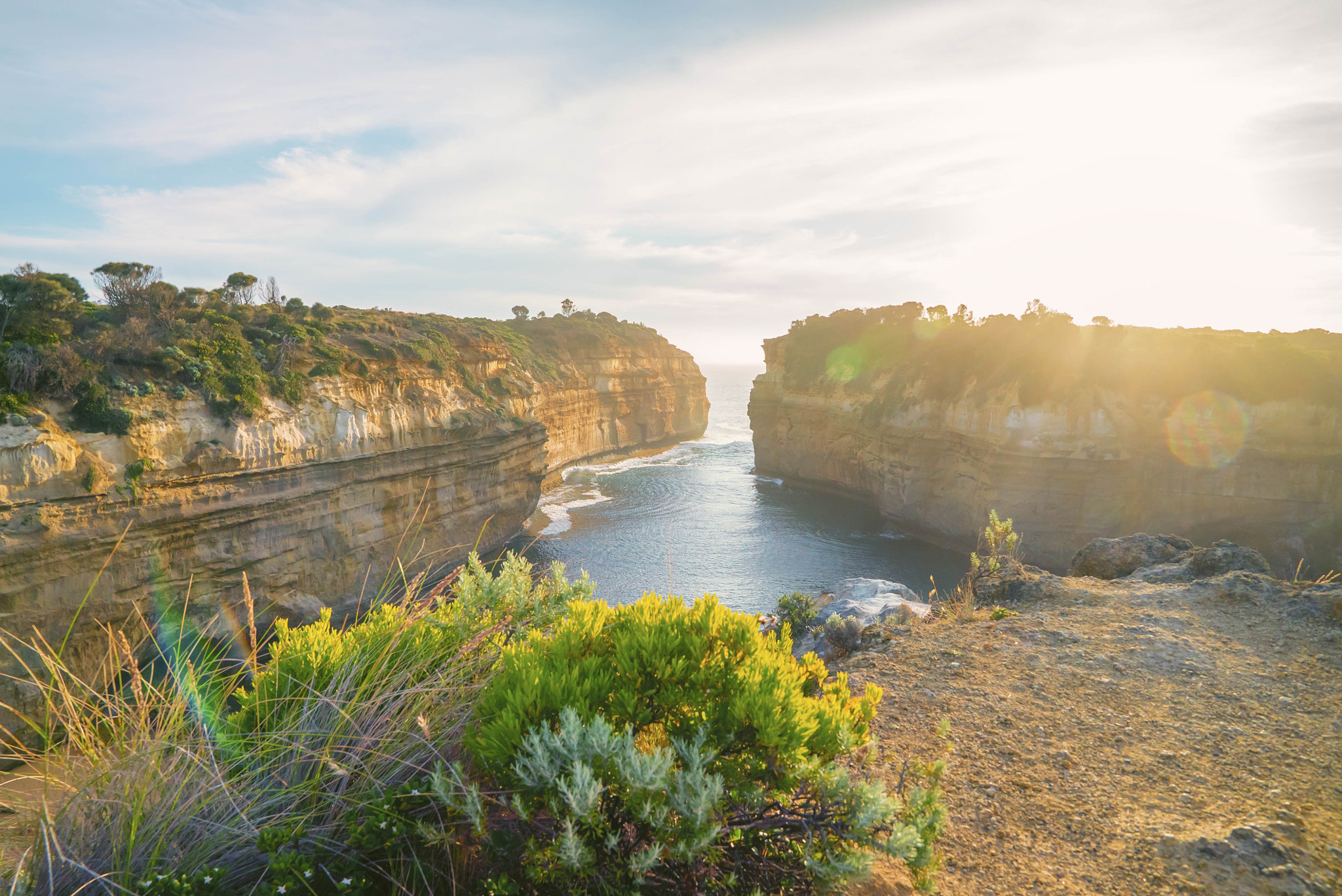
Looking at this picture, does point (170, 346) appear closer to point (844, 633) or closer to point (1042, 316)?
point (844, 633)

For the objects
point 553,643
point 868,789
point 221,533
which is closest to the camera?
point 868,789

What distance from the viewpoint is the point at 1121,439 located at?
95.6ft

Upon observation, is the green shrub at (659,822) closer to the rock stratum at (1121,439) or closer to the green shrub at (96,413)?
the green shrub at (96,413)

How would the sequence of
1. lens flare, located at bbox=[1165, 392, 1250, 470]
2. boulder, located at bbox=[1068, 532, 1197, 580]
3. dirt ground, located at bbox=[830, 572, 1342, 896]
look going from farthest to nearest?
1. lens flare, located at bbox=[1165, 392, 1250, 470]
2. boulder, located at bbox=[1068, 532, 1197, 580]
3. dirt ground, located at bbox=[830, 572, 1342, 896]

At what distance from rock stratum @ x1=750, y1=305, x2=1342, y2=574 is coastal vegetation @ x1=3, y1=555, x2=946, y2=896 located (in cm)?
3127

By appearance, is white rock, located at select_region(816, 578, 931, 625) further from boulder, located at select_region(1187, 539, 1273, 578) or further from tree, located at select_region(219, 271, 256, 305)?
tree, located at select_region(219, 271, 256, 305)

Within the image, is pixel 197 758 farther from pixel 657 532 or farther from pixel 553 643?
pixel 657 532

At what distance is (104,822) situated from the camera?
9.84 feet

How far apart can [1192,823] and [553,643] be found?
5.08 m

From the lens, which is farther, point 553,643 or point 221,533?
point 221,533

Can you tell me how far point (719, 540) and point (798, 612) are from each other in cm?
1779

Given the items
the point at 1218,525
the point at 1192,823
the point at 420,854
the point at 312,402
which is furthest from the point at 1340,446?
the point at 312,402

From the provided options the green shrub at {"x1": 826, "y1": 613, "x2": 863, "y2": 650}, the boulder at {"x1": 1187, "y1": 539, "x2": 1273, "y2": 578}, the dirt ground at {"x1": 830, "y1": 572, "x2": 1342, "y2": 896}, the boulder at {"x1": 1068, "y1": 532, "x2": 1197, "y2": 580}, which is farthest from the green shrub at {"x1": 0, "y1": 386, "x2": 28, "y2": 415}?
the boulder at {"x1": 1187, "y1": 539, "x2": 1273, "y2": 578}

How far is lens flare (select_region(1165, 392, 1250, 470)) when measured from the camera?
27828 mm
